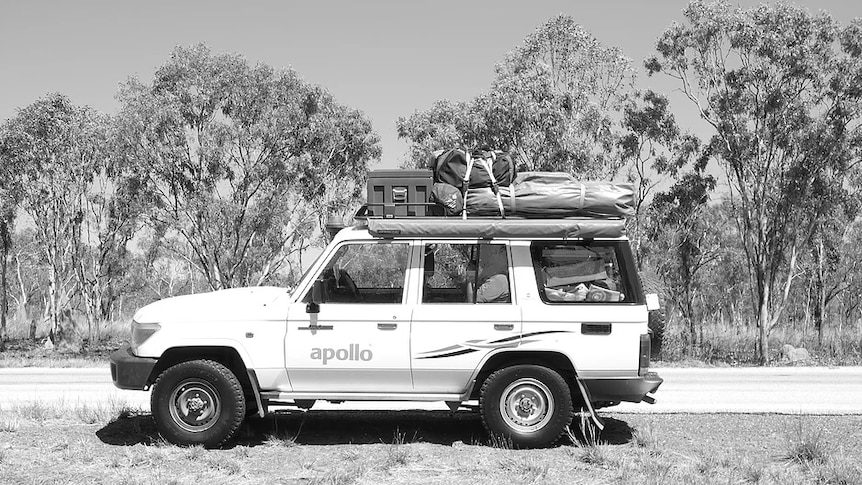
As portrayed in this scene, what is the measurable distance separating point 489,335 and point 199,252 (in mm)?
17864

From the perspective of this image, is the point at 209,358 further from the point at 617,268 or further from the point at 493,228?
the point at 617,268

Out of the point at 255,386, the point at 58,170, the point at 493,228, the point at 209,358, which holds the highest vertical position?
the point at 58,170

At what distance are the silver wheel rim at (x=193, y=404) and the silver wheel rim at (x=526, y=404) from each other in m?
2.62

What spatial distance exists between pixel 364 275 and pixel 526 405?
6.32 feet

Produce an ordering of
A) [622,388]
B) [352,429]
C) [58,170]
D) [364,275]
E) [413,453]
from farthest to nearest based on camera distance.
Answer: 1. [58,170]
2. [352,429]
3. [364,275]
4. [622,388]
5. [413,453]

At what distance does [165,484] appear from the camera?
6422 mm

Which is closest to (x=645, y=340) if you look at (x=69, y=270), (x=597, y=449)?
(x=597, y=449)

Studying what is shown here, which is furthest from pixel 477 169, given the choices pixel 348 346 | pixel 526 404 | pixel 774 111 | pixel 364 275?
pixel 774 111

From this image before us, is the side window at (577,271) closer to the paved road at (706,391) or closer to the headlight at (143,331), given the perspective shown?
the paved road at (706,391)

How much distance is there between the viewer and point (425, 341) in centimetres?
770

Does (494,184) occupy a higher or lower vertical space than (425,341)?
higher

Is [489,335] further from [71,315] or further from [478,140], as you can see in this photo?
[71,315]

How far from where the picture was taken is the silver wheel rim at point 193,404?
7758 mm

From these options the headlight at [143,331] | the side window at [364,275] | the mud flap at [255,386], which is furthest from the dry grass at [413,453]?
the side window at [364,275]
